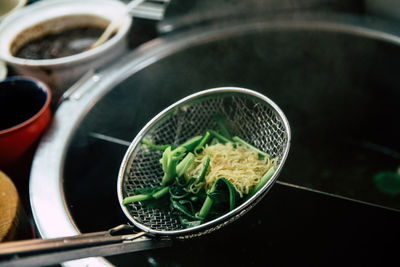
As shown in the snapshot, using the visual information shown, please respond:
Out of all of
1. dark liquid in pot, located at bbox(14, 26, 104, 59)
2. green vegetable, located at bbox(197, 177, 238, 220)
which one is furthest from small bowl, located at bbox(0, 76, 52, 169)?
green vegetable, located at bbox(197, 177, 238, 220)

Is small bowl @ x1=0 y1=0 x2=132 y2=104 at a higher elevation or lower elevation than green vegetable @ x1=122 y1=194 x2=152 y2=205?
higher

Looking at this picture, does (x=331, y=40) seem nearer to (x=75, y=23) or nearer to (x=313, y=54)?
(x=313, y=54)

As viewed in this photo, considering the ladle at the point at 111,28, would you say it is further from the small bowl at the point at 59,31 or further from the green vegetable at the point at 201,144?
the green vegetable at the point at 201,144

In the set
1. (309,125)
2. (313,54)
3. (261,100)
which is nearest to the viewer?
(261,100)

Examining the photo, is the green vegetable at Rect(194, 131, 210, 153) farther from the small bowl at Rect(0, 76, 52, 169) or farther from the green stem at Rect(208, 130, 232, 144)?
the small bowl at Rect(0, 76, 52, 169)

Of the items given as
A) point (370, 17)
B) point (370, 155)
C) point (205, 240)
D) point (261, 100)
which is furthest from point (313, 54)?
point (205, 240)

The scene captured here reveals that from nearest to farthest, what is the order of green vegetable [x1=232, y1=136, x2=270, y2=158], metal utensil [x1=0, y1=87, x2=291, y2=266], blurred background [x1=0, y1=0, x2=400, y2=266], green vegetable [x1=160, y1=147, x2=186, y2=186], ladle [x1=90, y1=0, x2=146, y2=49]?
metal utensil [x1=0, y1=87, x2=291, y2=266]
green vegetable [x1=160, y1=147, x2=186, y2=186]
green vegetable [x1=232, y1=136, x2=270, y2=158]
blurred background [x1=0, y1=0, x2=400, y2=266]
ladle [x1=90, y1=0, x2=146, y2=49]
